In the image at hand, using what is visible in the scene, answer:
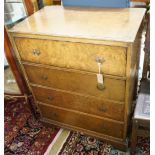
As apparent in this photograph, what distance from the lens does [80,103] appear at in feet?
5.35

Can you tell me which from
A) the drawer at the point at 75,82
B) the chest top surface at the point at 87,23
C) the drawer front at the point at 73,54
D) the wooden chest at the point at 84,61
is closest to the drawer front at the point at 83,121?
the wooden chest at the point at 84,61

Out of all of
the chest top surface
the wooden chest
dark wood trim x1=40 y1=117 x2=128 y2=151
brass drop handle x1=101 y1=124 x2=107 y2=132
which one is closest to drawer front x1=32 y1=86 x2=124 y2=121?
the wooden chest

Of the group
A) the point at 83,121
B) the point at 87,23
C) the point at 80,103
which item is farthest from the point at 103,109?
the point at 87,23

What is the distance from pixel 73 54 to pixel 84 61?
89 mm

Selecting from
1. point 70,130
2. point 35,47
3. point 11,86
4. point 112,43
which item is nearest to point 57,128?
point 70,130

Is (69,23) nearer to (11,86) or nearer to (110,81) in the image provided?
(110,81)

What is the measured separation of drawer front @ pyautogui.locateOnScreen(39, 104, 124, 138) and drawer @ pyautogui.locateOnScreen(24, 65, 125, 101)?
0.94 ft

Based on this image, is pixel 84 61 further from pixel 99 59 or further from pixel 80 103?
pixel 80 103

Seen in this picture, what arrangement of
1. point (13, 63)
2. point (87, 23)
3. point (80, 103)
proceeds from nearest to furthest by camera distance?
point (87, 23) → point (80, 103) → point (13, 63)

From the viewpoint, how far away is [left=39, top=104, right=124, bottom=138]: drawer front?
5.39 feet

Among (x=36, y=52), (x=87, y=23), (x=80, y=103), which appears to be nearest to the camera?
(x=87, y=23)

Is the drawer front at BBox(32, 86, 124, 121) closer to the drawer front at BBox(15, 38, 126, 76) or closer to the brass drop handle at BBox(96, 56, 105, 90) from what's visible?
the brass drop handle at BBox(96, 56, 105, 90)

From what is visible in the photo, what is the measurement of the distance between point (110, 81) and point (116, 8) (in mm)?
592

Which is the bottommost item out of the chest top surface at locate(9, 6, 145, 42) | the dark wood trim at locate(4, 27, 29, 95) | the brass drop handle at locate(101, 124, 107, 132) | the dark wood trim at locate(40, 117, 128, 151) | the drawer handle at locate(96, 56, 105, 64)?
the dark wood trim at locate(40, 117, 128, 151)
